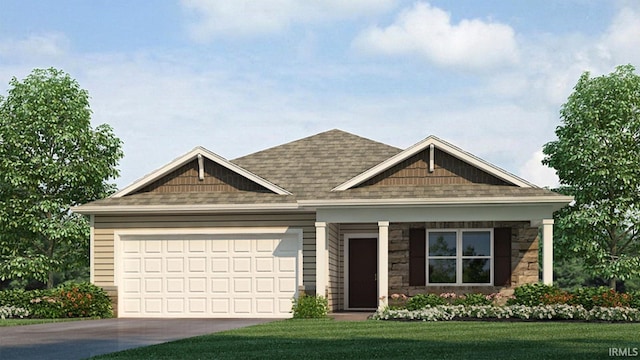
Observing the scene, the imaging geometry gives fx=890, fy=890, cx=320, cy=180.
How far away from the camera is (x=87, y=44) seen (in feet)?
78.3

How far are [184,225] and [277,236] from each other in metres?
2.62

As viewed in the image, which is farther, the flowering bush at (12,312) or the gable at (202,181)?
the gable at (202,181)

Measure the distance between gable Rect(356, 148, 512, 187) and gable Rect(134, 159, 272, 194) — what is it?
3525 mm

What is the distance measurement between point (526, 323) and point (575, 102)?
1331 cm

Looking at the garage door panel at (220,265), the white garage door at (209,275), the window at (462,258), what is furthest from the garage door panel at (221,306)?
the window at (462,258)

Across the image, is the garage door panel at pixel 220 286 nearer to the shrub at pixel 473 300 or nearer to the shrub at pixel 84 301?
the shrub at pixel 84 301

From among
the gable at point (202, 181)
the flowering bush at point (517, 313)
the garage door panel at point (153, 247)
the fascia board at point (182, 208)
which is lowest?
the flowering bush at point (517, 313)

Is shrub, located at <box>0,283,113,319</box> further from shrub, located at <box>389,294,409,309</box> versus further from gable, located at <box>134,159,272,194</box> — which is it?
shrub, located at <box>389,294,409,309</box>

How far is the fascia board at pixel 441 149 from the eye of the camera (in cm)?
2373

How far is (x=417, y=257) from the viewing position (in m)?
24.5

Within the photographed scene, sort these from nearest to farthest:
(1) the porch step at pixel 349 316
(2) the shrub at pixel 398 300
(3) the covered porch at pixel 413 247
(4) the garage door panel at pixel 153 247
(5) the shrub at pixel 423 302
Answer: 1. (1) the porch step at pixel 349 316
2. (5) the shrub at pixel 423 302
3. (3) the covered porch at pixel 413 247
4. (2) the shrub at pixel 398 300
5. (4) the garage door panel at pixel 153 247

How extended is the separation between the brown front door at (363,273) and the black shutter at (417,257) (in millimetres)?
1907

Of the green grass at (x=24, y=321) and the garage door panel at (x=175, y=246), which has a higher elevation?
the garage door panel at (x=175, y=246)

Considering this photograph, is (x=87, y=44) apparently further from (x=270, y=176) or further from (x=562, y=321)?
(x=562, y=321)
